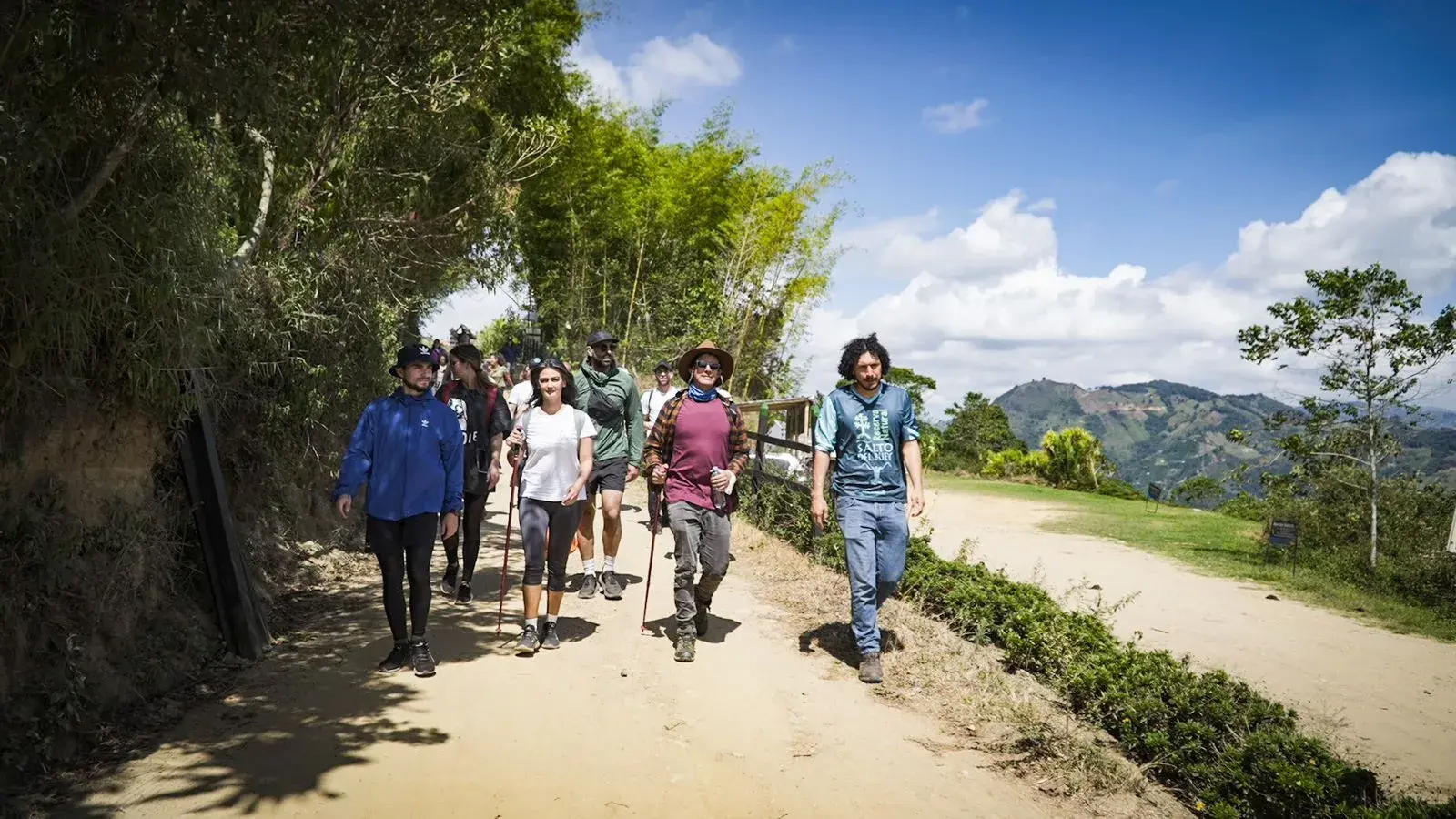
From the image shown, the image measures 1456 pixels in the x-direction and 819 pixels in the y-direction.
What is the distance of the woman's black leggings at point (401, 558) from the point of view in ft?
15.1

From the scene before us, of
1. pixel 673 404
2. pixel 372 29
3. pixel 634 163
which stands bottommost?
pixel 673 404

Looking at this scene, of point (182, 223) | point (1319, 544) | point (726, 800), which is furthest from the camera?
point (1319, 544)

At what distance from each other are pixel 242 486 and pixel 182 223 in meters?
2.54

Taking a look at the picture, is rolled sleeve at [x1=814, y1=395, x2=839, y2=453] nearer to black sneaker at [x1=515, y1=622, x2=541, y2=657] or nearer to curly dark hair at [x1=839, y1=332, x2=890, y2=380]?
curly dark hair at [x1=839, y1=332, x2=890, y2=380]

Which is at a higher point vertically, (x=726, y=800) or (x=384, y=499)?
(x=384, y=499)

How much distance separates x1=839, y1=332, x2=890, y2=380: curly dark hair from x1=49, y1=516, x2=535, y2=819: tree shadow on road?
2.33 metres

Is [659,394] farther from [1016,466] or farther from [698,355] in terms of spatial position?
[1016,466]

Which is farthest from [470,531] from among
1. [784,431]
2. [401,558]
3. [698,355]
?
[784,431]

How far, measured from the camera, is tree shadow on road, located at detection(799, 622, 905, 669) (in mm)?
5508

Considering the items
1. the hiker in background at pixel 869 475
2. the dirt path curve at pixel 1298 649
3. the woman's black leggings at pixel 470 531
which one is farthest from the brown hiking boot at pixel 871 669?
the woman's black leggings at pixel 470 531

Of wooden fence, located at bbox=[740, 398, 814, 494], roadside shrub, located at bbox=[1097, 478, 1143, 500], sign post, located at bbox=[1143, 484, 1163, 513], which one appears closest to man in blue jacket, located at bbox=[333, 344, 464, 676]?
wooden fence, located at bbox=[740, 398, 814, 494]

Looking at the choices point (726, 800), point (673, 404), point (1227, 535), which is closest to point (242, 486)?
point (673, 404)

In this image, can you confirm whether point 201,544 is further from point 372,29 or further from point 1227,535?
point 1227,535

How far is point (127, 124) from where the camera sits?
368 centimetres
